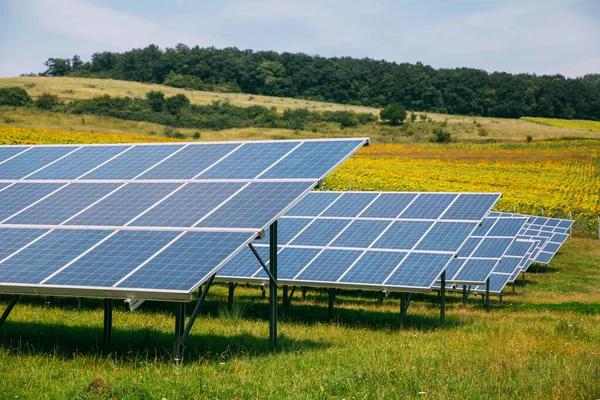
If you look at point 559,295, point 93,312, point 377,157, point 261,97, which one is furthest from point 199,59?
point 93,312

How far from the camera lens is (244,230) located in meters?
13.9

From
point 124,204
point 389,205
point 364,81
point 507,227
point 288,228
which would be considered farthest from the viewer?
point 364,81

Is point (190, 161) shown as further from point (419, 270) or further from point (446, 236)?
point (446, 236)

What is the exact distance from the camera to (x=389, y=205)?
27141 millimetres

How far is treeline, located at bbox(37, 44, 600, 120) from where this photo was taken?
14388 cm

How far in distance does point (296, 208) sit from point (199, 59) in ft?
425

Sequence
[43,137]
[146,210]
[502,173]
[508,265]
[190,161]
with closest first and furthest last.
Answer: [146,210] < [190,161] < [508,265] < [43,137] < [502,173]

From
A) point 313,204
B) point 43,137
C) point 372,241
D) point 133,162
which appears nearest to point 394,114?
point 43,137

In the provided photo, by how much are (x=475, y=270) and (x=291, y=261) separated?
33.8 ft

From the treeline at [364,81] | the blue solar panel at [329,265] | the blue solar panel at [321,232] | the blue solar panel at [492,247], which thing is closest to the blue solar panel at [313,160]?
the blue solar panel at [329,265]

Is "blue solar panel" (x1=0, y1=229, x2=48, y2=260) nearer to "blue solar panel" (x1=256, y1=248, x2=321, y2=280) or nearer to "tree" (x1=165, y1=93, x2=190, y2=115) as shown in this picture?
"blue solar panel" (x1=256, y1=248, x2=321, y2=280)

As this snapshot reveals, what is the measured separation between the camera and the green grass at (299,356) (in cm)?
1118

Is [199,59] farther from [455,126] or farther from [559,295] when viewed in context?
[559,295]

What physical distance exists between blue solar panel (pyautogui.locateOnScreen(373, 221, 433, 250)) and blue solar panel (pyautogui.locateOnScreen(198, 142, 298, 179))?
620 cm
